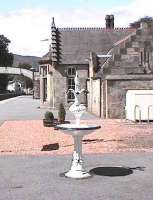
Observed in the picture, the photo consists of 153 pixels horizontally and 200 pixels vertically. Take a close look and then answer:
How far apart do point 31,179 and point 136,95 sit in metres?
17.6

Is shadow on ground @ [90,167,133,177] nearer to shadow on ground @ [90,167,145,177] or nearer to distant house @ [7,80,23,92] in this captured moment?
→ shadow on ground @ [90,167,145,177]

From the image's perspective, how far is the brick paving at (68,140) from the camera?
53.3 feet

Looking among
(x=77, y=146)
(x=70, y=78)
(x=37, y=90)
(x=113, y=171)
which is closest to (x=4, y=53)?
(x=37, y=90)

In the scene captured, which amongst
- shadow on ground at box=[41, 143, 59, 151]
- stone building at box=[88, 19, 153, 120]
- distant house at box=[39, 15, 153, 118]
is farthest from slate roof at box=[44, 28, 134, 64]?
shadow on ground at box=[41, 143, 59, 151]

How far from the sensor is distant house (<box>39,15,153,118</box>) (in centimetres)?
3128

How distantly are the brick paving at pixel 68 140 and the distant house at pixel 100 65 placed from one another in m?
6.24

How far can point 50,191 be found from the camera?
397 inches

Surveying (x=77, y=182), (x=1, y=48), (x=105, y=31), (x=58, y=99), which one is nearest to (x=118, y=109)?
(x=58, y=99)

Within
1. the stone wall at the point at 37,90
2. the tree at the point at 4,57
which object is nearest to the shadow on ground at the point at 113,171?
the stone wall at the point at 37,90

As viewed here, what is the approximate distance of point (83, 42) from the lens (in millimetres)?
45625

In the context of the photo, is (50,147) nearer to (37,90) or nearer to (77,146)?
Answer: (77,146)

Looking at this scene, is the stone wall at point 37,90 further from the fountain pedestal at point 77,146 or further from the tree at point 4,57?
the fountain pedestal at point 77,146

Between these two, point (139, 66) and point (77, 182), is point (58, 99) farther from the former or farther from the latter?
point (77, 182)

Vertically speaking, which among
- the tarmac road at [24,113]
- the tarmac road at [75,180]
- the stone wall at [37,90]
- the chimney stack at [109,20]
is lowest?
the tarmac road at [75,180]
